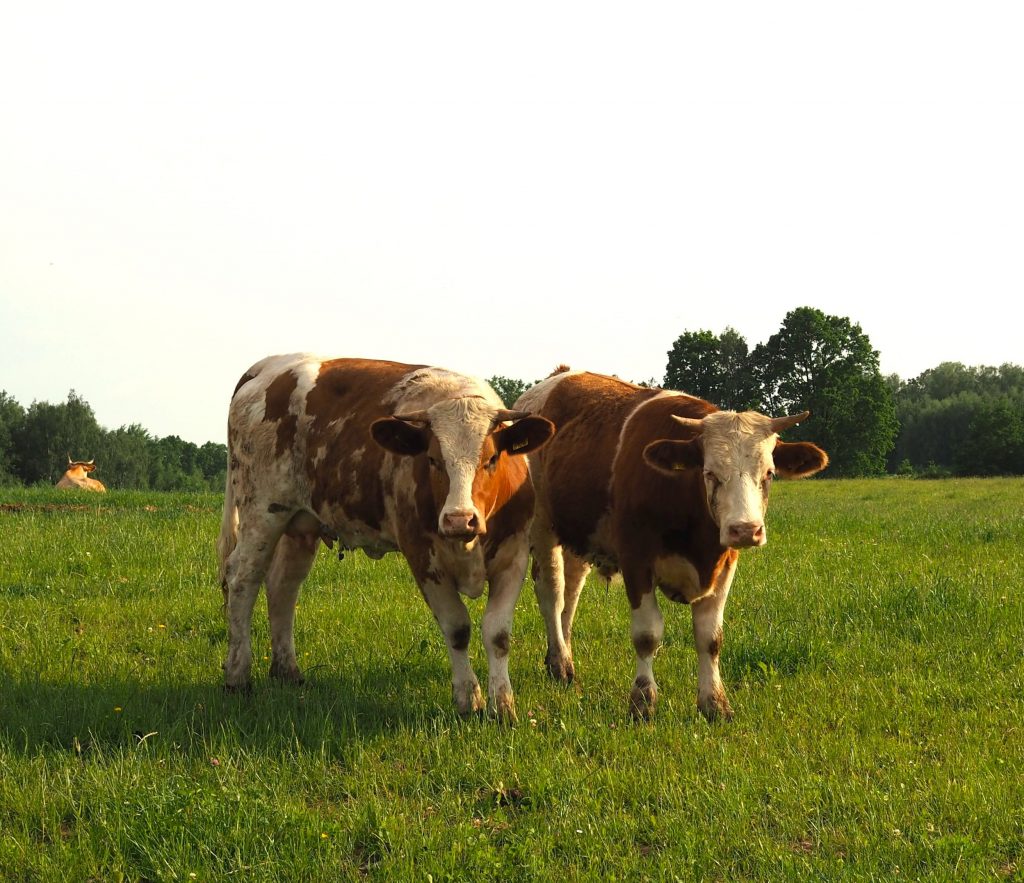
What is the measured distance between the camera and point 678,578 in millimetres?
7266

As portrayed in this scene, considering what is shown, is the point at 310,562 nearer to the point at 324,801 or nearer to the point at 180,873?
the point at 324,801

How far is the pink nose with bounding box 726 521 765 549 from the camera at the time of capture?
6281 mm

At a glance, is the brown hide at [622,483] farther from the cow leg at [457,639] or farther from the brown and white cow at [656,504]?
the cow leg at [457,639]

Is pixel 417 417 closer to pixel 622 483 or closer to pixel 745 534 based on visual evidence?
pixel 622 483

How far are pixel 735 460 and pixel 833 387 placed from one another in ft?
203

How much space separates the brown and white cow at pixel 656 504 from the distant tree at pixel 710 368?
6145cm

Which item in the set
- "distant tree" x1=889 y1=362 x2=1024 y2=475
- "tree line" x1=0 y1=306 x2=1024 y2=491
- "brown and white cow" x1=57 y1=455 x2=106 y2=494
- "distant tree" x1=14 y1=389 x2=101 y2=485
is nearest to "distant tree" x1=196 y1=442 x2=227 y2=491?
"tree line" x1=0 y1=306 x2=1024 y2=491

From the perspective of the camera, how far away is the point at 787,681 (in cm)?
777

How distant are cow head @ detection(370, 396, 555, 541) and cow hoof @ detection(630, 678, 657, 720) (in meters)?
1.64

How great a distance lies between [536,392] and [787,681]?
3.35 meters

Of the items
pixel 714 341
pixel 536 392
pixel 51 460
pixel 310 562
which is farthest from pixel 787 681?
pixel 51 460

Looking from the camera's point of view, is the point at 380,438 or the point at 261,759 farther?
the point at 380,438

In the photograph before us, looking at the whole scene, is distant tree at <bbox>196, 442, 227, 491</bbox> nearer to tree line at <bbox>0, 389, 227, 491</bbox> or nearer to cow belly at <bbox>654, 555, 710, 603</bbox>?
tree line at <bbox>0, 389, 227, 491</bbox>

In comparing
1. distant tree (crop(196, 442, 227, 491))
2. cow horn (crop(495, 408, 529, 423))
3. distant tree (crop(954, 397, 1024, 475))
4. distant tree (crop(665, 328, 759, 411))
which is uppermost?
distant tree (crop(665, 328, 759, 411))
